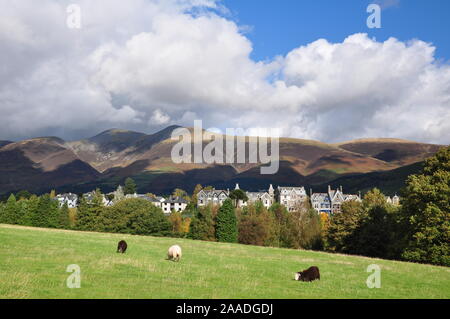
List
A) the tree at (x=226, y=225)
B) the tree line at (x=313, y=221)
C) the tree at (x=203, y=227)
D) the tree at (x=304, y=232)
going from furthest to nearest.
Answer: the tree at (x=304, y=232), the tree at (x=203, y=227), the tree at (x=226, y=225), the tree line at (x=313, y=221)

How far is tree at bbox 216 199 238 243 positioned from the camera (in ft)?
317

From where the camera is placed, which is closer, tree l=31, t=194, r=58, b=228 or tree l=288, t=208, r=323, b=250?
tree l=288, t=208, r=323, b=250

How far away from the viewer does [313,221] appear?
114188 mm

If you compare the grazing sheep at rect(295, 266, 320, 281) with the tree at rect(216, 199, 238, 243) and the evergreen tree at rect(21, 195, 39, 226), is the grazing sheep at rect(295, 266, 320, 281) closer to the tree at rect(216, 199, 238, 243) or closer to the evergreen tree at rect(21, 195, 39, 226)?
the tree at rect(216, 199, 238, 243)

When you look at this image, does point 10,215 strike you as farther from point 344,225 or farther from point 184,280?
point 184,280

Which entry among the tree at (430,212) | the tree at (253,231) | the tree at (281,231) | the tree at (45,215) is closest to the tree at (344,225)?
the tree at (430,212)

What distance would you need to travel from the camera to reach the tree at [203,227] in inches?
3955

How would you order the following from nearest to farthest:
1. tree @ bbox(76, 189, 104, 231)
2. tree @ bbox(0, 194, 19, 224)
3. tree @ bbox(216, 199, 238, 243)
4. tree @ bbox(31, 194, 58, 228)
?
tree @ bbox(216, 199, 238, 243) < tree @ bbox(76, 189, 104, 231) < tree @ bbox(31, 194, 58, 228) < tree @ bbox(0, 194, 19, 224)

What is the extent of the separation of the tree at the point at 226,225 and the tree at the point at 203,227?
350 cm

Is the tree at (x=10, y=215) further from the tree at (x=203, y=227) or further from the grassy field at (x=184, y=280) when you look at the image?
the grassy field at (x=184, y=280)

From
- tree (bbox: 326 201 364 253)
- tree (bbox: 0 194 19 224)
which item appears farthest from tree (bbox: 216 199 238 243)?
tree (bbox: 0 194 19 224)

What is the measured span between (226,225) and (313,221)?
107ft
